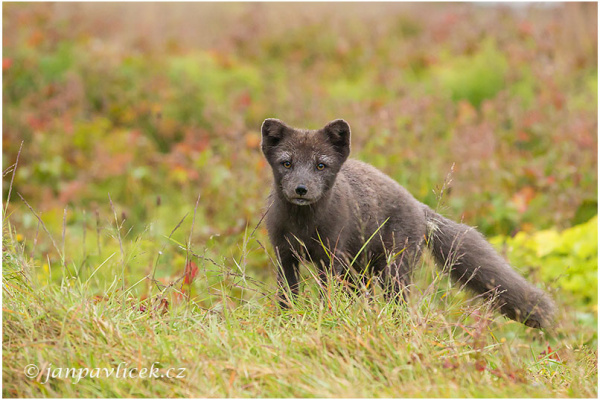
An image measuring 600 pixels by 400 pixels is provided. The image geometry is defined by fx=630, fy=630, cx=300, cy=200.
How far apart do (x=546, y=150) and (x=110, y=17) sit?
1004 centimetres

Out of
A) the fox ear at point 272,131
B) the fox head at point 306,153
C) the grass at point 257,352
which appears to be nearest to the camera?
the grass at point 257,352

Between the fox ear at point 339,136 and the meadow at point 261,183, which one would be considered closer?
the meadow at point 261,183

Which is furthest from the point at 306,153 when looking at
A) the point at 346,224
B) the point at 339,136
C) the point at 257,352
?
the point at 257,352

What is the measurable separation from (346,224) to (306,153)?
574 mm

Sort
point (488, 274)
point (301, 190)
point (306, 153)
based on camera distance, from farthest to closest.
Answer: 1. point (488, 274)
2. point (306, 153)
3. point (301, 190)

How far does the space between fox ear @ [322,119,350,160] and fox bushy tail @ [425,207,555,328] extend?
773mm

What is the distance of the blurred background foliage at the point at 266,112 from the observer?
7156 mm

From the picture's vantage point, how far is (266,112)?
1036 cm

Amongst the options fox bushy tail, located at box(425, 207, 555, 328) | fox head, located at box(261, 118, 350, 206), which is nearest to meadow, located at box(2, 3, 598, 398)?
fox bushy tail, located at box(425, 207, 555, 328)

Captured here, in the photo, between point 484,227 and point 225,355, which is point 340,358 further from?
point 484,227

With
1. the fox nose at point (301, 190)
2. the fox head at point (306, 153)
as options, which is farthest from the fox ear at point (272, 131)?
the fox nose at point (301, 190)

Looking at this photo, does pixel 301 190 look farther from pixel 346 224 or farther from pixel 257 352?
pixel 257 352

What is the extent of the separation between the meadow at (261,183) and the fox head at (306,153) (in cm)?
60

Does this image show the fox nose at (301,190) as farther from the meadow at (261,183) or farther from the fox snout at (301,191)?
the meadow at (261,183)
